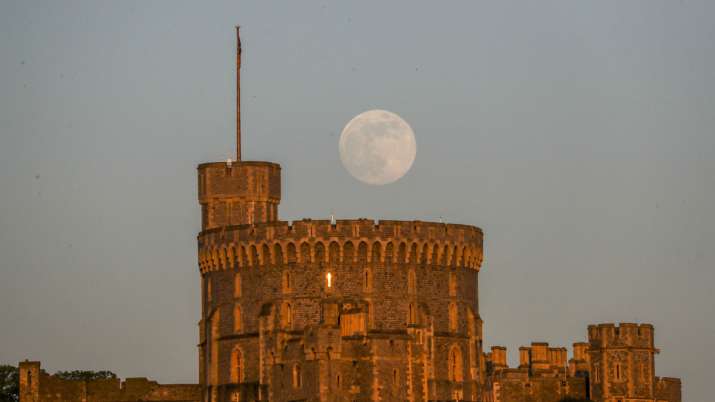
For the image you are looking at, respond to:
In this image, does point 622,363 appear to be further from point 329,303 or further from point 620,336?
point 329,303

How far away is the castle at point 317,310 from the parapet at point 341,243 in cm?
7

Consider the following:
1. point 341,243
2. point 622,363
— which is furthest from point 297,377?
point 622,363

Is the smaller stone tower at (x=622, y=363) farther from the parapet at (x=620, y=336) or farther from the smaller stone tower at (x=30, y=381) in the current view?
the smaller stone tower at (x=30, y=381)

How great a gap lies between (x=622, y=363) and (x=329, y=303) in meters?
25.2

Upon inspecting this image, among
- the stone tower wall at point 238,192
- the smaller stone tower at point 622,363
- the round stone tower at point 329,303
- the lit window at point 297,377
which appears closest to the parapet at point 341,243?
the round stone tower at point 329,303

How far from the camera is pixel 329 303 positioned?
17100cm

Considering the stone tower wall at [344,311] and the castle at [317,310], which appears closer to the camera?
the stone tower wall at [344,311]

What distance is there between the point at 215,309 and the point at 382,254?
12.6 metres

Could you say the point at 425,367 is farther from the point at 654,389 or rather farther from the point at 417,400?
the point at 654,389

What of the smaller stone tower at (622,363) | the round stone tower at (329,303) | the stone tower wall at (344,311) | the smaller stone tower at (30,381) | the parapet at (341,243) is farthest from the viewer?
the smaller stone tower at (622,363)

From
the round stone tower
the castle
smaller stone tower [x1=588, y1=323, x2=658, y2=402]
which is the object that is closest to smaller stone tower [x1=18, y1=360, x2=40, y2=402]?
the castle

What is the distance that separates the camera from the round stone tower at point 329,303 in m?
168

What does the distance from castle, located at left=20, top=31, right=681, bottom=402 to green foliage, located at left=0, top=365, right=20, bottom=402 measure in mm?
11125

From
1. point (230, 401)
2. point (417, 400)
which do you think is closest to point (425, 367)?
point (417, 400)
